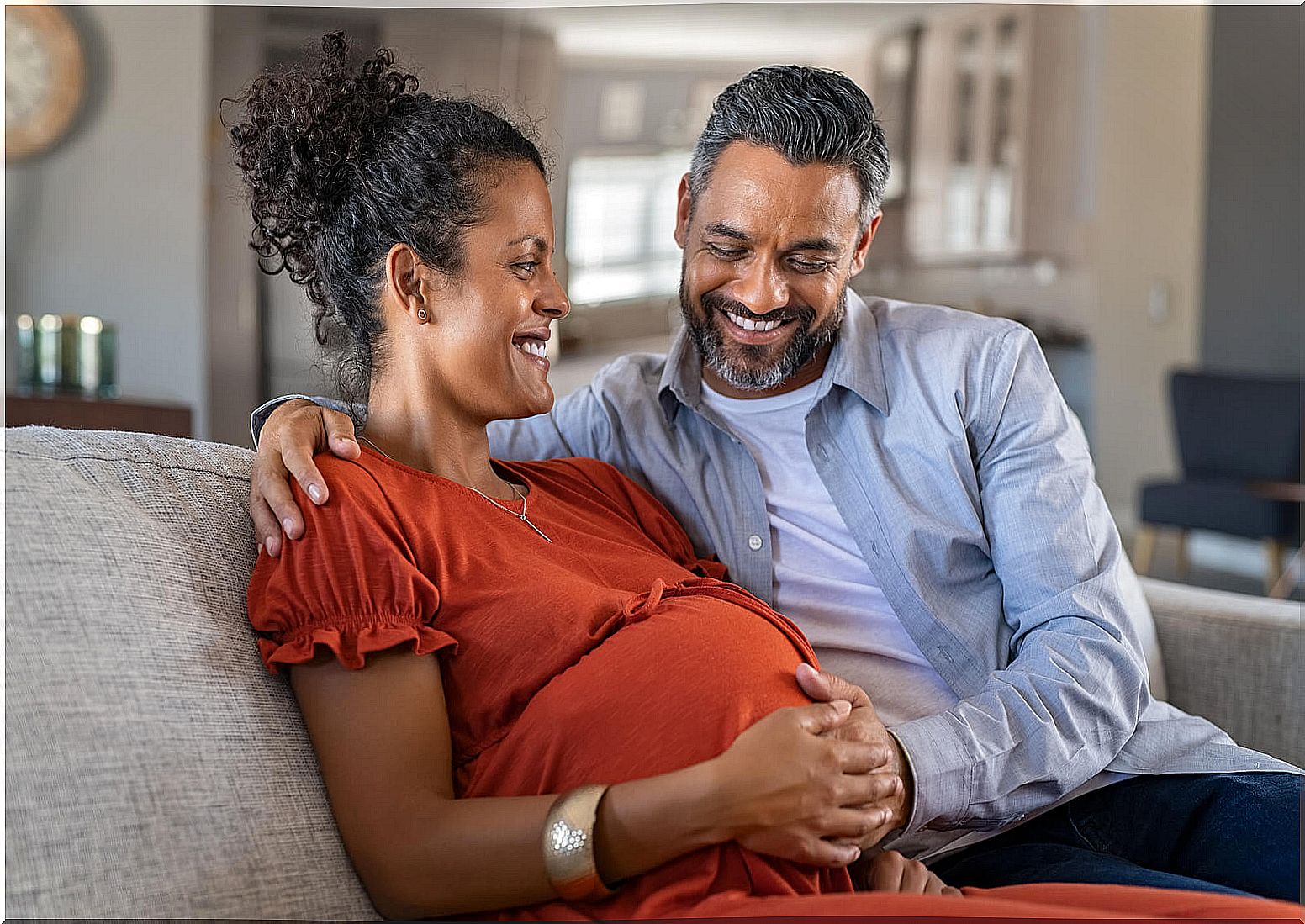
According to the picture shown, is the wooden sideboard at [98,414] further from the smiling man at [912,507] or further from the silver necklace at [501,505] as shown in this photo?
the silver necklace at [501,505]

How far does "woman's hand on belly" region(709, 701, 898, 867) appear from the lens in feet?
3.39

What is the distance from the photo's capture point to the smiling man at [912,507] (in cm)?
137

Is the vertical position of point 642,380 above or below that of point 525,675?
above

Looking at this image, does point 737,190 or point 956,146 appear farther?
point 956,146

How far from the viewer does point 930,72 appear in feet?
20.6

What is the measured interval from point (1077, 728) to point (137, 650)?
974 mm

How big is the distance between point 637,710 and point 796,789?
6.0 inches

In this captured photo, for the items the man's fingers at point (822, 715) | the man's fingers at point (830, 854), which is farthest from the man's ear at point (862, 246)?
the man's fingers at point (830, 854)

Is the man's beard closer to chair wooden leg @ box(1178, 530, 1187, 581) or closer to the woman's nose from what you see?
the woman's nose

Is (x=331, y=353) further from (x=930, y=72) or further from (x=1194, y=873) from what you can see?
(x=930, y=72)

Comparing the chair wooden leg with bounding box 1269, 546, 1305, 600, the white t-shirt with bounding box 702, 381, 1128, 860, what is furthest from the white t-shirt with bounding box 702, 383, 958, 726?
the chair wooden leg with bounding box 1269, 546, 1305, 600

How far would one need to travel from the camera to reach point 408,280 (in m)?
1.31

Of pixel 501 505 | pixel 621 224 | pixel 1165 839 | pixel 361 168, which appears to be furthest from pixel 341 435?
pixel 621 224

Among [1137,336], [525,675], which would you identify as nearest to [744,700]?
[525,675]
